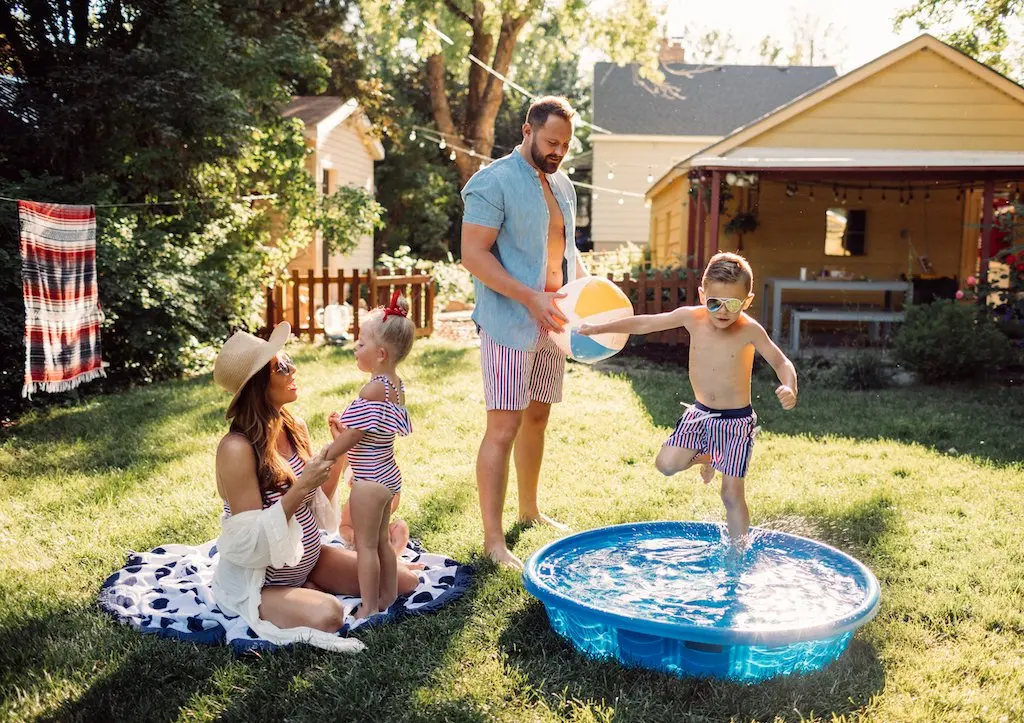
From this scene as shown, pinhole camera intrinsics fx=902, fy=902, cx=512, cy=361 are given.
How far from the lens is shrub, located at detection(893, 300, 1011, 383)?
9258mm

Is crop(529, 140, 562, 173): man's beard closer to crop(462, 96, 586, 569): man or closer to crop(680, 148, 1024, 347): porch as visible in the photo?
crop(462, 96, 586, 569): man

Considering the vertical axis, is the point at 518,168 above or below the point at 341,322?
above

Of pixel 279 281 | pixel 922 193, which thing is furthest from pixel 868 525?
pixel 922 193

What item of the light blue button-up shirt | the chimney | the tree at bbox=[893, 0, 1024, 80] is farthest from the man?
the chimney

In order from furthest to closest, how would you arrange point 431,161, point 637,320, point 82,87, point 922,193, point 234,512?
point 431,161 → point 922,193 → point 82,87 → point 637,320 → point 234,512

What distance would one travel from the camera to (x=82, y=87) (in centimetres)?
888

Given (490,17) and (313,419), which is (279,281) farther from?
(490,17)

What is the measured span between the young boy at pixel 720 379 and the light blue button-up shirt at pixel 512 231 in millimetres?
383

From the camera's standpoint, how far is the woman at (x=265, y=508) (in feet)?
10.4

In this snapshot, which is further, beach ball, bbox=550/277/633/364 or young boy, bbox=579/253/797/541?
beach ball, bbox=550/277/633/364

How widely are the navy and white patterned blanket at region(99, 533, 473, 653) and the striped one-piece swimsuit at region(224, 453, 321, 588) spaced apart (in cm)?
19

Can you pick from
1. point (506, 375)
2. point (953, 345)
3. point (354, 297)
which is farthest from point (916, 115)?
point (506, 375)

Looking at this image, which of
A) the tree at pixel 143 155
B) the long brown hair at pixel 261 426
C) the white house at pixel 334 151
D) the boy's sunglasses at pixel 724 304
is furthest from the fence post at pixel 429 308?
the long brown hair at pixel 261 426

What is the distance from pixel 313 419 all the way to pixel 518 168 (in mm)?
3712
